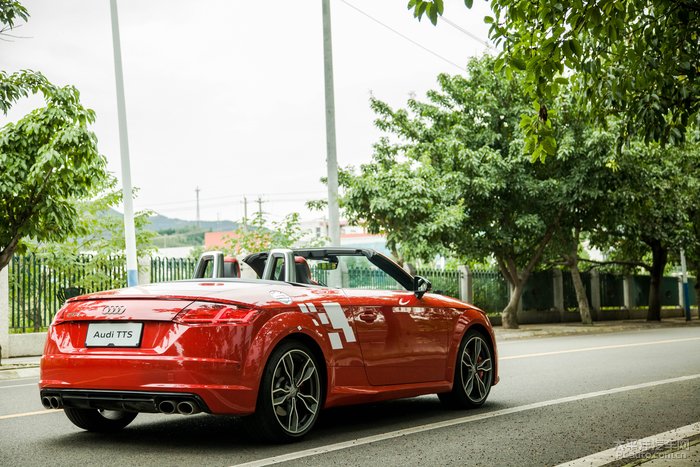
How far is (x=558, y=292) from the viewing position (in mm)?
34750

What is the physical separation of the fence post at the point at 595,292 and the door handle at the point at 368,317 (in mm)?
31511

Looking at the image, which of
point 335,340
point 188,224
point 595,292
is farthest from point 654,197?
point 188,224

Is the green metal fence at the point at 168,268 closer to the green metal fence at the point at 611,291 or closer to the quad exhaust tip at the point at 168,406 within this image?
the quad exhaust tip at the point at 168,406

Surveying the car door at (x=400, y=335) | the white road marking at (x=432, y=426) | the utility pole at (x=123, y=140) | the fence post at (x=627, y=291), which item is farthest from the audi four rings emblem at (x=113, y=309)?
the fence post at (x=627, y=291)

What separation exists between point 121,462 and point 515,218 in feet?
70.9

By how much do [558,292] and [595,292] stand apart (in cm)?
346

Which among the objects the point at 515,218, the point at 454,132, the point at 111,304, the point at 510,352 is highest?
the point at 454,132

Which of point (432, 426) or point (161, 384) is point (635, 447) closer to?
point (432, 426)

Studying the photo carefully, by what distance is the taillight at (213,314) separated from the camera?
603cm


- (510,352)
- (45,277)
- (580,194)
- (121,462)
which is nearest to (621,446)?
(121,462)

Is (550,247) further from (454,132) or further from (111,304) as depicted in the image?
(111,304)

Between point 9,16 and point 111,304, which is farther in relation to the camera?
point 9,16

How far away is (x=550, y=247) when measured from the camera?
100 feet

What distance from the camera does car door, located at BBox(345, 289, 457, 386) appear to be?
23.4 feet
